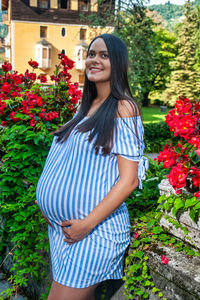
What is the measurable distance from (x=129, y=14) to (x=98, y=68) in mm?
19628

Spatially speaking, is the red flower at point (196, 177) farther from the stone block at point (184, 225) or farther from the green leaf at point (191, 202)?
the stone block at point (184, 225)

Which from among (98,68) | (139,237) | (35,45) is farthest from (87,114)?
(35,45)

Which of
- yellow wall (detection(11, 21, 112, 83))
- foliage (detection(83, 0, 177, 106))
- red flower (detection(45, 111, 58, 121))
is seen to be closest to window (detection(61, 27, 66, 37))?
yellow wall (detection(11, 21, 112, 83))

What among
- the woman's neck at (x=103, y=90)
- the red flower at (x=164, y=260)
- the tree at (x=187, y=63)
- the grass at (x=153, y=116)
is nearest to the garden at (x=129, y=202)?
the red flower at (x=164, y=260)

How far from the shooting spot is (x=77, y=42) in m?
35.1

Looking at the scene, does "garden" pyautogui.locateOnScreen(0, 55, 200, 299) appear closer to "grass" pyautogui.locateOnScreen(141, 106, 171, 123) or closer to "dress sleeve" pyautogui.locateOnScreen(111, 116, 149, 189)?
"dress sleeve" pyautogui.locateOnScreen(111, 116, 149, 189)

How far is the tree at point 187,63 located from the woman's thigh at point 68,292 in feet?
102

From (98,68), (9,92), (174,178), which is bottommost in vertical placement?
(174,178)

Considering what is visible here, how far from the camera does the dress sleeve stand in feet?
5.91

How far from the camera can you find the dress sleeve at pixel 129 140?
180cm

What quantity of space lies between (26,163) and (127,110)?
1.87 metres

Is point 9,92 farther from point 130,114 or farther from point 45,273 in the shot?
point 130,114

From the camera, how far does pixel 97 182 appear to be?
6.20 ft

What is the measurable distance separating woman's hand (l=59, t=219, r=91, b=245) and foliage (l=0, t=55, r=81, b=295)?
3.78 feet
